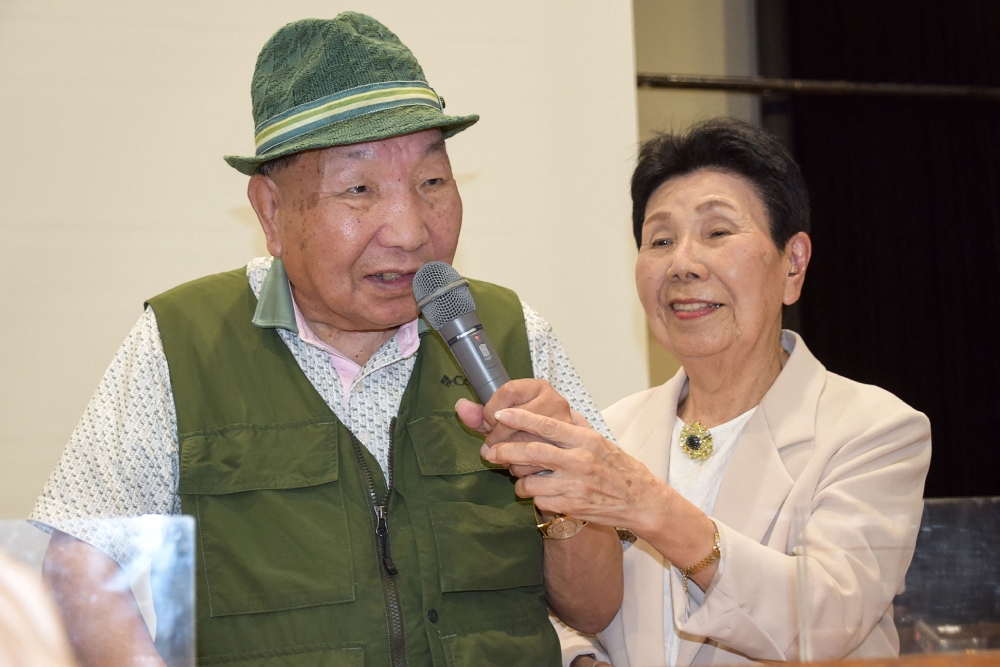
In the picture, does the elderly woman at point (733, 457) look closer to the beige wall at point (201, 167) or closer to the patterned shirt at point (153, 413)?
the patterned shirt at point (153, 413)

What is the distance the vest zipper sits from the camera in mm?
1542

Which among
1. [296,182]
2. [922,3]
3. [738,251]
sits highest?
[922,3]

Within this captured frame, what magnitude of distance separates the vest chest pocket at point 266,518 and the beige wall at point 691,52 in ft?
7.08

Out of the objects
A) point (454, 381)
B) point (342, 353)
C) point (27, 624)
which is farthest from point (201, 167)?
point (27, 624)

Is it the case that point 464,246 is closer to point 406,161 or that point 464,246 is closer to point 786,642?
point 406,161

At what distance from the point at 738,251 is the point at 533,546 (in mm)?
916

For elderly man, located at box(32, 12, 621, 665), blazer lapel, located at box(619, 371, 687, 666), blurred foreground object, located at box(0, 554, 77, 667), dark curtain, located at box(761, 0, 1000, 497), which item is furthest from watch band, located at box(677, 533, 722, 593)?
dark curtain, located at box(761, 0, 1000, 497)

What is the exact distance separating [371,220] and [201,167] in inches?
60.1

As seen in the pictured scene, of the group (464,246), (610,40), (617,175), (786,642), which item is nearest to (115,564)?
(786,642)

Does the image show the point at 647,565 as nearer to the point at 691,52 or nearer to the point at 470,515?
the point at 470,515

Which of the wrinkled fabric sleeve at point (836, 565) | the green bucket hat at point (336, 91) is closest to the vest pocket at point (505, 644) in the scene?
the wrinkled fabric sleeve at point (836, 565)

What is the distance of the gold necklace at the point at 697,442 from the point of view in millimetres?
2236

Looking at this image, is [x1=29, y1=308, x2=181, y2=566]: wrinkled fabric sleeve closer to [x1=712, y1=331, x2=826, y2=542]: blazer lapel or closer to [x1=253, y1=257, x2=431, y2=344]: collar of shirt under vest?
[x1=253, y1=257, x2=431, y2=344]: collar of shirt under vest

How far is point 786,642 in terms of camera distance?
1.48 metres
